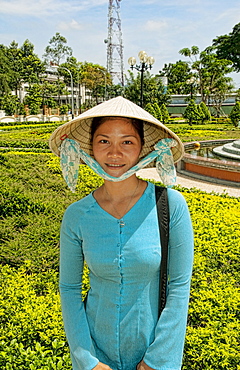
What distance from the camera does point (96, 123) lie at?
4.83 ft

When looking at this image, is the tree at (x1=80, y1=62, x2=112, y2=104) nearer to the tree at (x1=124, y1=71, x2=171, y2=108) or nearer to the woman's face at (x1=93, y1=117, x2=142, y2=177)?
the tree at (x1=124, y1=71, x2=171, y2=108)

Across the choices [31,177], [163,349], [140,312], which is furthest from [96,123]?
[31,177]

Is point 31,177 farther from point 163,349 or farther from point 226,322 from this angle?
point 163,349

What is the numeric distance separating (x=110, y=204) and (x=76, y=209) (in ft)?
0.45

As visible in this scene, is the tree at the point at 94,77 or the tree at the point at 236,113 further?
the tree at the point at 94,77

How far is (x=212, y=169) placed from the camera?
29.6 ft

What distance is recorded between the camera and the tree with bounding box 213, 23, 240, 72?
45438mm

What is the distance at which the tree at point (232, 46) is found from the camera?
1789 inches

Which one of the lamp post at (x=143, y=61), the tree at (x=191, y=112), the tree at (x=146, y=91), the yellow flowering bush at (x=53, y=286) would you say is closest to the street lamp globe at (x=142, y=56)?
the lamp post at (x=143, y=61)

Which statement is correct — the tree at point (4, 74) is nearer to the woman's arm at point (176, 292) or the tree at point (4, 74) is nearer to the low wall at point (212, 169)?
the low wall at point (212, 169)

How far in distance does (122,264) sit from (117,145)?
0.45 m

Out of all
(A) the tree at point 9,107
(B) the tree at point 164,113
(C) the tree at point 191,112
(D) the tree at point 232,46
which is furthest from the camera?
(D) the tree at point 232,46

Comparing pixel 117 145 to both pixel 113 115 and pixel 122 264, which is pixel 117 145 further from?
pixel 122 264

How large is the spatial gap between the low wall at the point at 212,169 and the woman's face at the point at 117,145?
7439 mm
